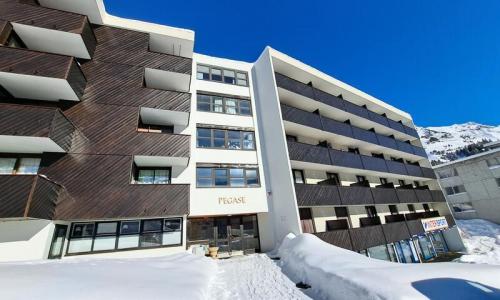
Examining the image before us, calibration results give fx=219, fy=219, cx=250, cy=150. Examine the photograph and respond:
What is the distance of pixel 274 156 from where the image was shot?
17.0m

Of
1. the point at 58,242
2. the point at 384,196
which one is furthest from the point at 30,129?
the point at 384,196

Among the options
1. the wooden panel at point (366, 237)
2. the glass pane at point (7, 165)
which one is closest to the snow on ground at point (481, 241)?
the wooden panel at point (366, 237)

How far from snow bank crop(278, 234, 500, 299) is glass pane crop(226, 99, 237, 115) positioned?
12585mm

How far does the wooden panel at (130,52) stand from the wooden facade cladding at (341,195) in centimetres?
1232

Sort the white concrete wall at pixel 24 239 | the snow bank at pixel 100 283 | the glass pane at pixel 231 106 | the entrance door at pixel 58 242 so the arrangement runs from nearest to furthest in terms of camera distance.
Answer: the snow bank at pixel 100 283 < the white concrete wall at pixel 24 239 < the entrance door at pixel 58 242 < the glass pane at pixel 231 106

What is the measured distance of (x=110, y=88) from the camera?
13906 millimetres

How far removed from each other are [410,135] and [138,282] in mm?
36988

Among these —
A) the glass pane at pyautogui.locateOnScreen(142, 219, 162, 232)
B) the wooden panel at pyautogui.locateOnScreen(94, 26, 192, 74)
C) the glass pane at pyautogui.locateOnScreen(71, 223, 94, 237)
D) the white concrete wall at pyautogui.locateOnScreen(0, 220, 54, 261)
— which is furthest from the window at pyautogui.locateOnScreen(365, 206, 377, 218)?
the white concrete wall at pyautogui.locateOnScreen(0, 220, 54, 261)

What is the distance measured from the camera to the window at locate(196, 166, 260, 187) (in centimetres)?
1525

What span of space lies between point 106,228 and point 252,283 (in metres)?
8.78

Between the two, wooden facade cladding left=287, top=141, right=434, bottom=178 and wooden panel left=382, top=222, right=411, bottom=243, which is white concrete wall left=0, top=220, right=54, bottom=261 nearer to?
wooden facade cladding left=287, top=141, right=434, bottom=178

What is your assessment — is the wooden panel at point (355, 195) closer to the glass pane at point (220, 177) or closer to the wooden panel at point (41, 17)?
the glass pane at point (220, 177)

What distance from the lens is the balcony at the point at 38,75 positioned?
417 inches

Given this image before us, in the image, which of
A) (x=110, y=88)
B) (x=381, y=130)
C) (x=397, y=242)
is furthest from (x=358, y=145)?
(x=110, y=88)
